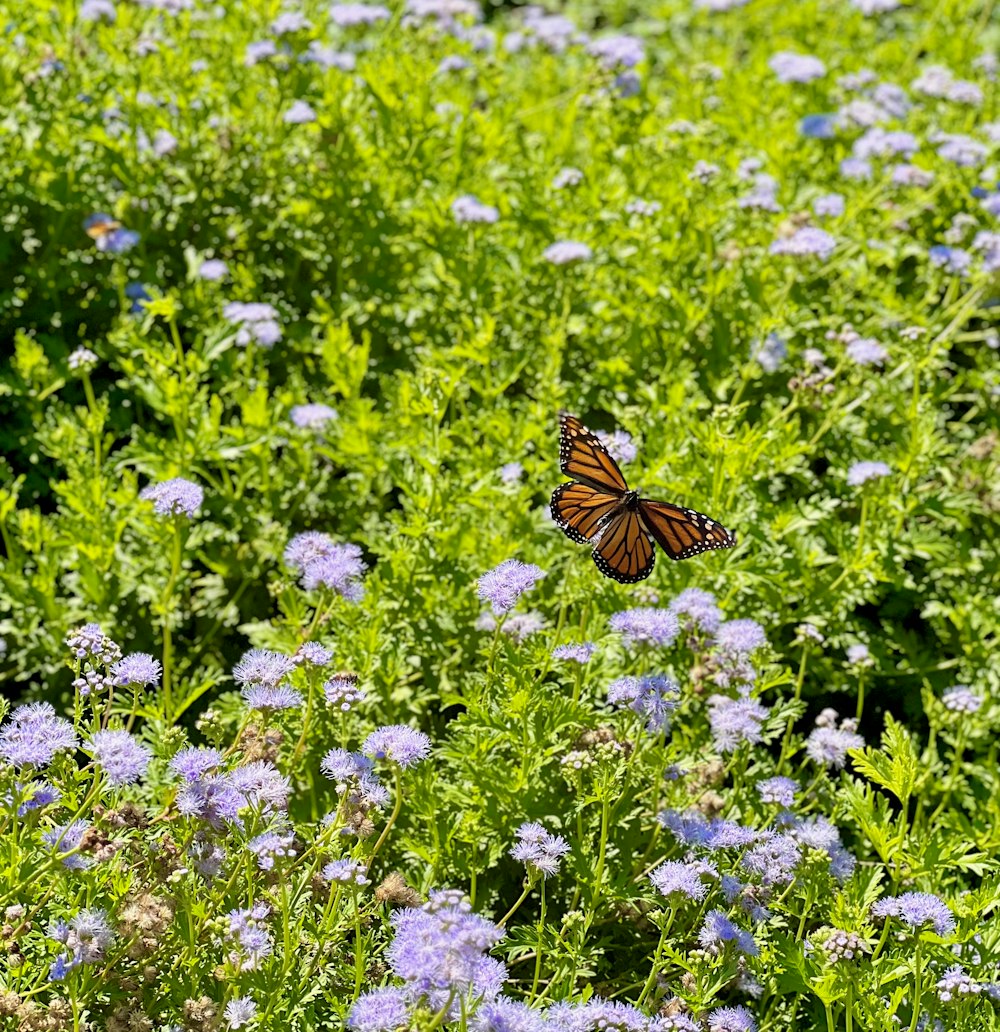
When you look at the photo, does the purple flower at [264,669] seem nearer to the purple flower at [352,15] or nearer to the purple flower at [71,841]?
the purple flower at [71,841]

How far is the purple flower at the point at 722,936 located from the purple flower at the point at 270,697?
1185mm

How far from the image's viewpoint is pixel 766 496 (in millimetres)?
4641

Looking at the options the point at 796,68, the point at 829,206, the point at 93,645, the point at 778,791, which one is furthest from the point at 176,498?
the point at 796,68

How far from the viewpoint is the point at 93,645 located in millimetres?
3062

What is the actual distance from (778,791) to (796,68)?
480 cm

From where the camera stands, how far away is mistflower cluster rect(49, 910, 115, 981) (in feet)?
8.88

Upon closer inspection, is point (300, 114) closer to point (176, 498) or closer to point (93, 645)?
point (176, 498)

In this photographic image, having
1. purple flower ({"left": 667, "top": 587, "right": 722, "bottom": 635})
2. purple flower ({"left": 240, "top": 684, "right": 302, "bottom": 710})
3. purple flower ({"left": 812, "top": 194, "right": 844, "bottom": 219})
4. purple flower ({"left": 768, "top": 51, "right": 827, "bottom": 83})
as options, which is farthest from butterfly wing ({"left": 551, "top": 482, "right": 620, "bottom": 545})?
purple flower ({"left": 768, "top": 51, "right": 827, "bottom": 83})

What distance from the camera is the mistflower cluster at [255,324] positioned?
16.4ft

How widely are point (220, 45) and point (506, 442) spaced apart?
2.87 meters

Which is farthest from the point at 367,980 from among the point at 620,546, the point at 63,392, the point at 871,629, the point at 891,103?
the point at 891,103

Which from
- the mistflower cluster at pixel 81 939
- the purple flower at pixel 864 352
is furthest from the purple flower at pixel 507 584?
the purple flower at pixel 864 352

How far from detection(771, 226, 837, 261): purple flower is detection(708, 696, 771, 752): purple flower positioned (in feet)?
7.58

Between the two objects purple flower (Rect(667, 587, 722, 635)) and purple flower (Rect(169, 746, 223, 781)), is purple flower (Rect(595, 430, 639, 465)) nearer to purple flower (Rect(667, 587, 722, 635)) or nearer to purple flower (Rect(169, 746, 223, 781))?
purple flower (Rect(667, 587, 722, 635))
